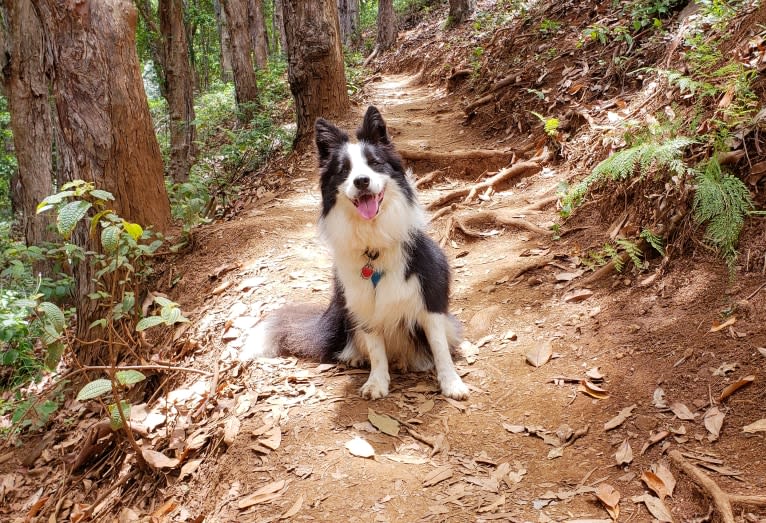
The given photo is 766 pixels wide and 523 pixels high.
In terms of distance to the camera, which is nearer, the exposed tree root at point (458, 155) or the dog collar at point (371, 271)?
the dog collar at point (371, 271)

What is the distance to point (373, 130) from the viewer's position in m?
3.97

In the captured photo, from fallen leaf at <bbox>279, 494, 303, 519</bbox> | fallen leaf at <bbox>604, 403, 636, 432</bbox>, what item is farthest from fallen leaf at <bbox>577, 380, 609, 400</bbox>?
fallen leaf at <bbox>279, 494, 303, 519</bbox>

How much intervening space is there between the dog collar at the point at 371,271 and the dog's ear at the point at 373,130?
798 mm

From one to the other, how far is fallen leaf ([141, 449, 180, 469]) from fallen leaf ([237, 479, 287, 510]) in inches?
33.4

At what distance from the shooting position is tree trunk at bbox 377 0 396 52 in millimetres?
20078

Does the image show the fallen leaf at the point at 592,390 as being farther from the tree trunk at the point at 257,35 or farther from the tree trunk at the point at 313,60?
the tree trunk at the point at 257,35

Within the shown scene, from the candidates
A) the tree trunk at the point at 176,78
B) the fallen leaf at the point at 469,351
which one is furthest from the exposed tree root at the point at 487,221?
the tree trunk at the point at 176,78

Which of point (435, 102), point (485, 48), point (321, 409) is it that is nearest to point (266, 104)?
point (435, 102)

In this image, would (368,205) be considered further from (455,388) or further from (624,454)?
(624,454)

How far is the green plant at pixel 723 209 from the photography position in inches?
138

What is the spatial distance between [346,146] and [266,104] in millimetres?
9655

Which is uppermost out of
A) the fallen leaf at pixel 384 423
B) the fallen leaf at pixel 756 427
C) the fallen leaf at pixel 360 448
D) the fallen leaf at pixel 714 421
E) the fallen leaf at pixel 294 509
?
the fallen leaf at pixel 756 427

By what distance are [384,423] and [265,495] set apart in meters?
0.84

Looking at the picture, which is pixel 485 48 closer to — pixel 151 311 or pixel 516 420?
pixel 151 311
